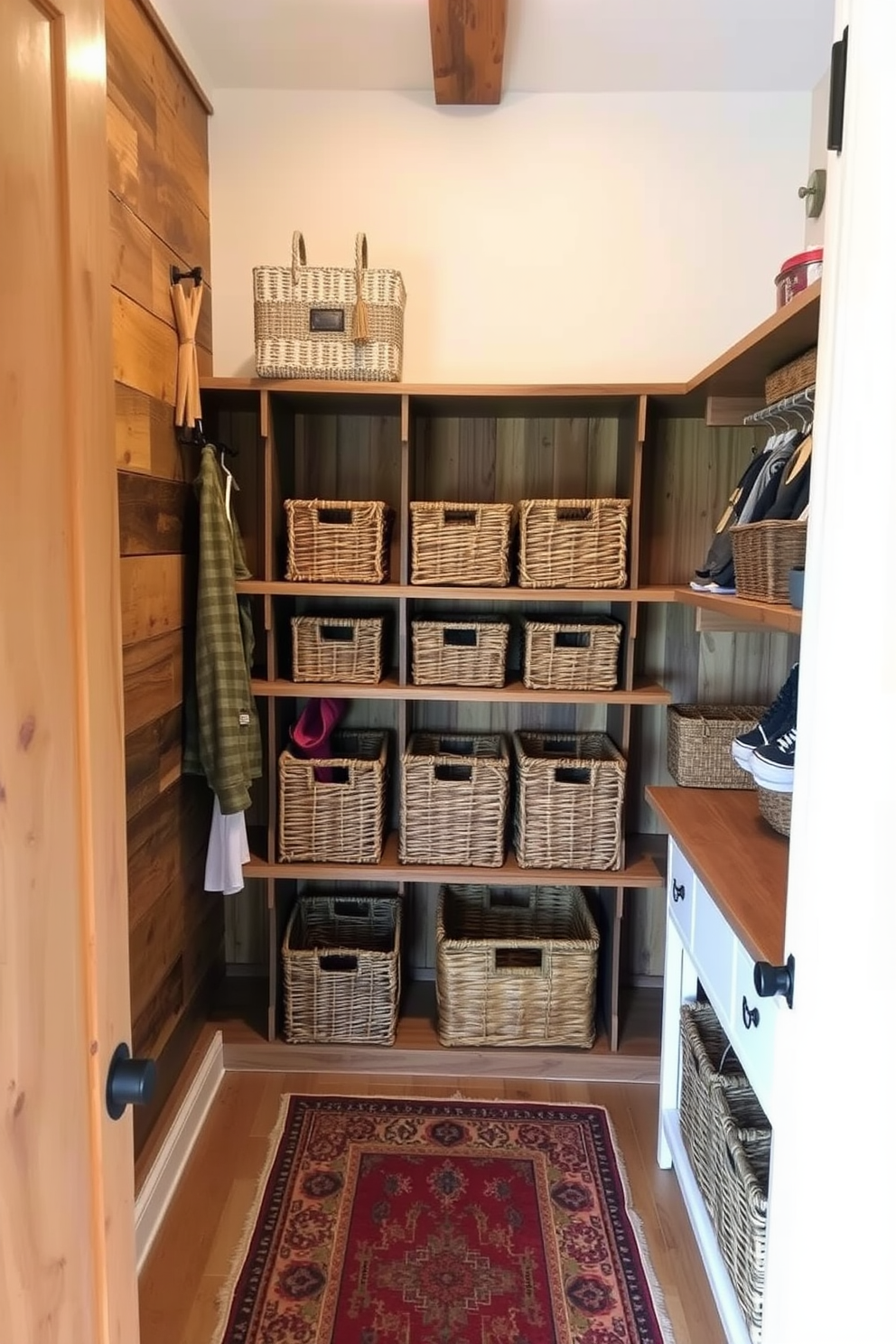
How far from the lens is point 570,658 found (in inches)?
92.3

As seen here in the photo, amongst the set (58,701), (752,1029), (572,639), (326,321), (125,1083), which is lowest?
(752,1029)

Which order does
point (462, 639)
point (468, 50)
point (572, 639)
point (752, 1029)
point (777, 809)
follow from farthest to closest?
point (572, 639), point (462, 639), point (468, 50), point (777, 809), point (752, 1029)

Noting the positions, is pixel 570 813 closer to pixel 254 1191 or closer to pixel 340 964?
pixel 340 964

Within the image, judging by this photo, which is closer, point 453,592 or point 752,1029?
point 752,1029

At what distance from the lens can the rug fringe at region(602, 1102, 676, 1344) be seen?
1.69 meters

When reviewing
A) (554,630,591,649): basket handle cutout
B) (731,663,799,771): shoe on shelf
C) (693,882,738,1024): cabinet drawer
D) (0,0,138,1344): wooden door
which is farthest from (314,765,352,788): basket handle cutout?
(0,0,138,1344): wooden door

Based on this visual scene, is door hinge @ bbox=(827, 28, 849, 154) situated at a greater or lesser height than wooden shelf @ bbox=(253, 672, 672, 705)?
greater

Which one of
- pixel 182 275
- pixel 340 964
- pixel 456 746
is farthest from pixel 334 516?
pixel 340 964

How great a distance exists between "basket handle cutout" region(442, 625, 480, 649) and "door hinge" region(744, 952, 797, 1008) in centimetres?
145

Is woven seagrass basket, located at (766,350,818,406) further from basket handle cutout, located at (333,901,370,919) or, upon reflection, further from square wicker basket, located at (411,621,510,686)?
basket handle cutout, located at (333,901,370,919)

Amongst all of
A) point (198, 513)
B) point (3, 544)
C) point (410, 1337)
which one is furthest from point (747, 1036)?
point (198, 513)

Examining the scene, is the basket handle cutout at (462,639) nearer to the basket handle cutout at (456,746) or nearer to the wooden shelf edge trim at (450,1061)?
the basket handle cutout at (456,746)

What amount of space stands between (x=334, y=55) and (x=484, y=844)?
2.08 meters

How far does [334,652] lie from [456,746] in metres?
0.54
